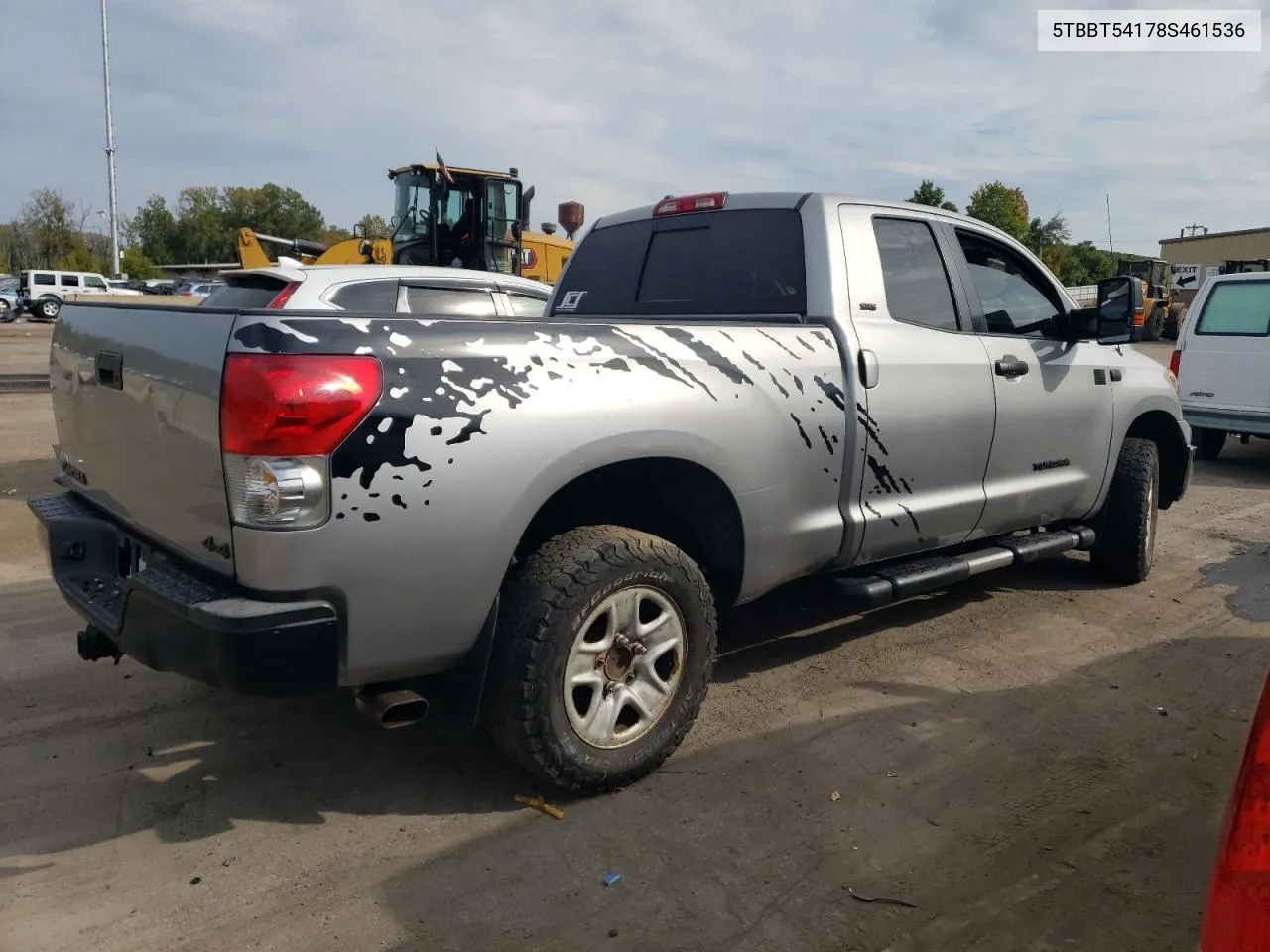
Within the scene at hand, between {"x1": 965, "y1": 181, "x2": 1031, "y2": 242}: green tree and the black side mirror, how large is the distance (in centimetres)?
5674

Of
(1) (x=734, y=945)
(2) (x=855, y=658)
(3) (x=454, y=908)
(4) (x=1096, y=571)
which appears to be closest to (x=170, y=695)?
(3) (x=454, y=908)

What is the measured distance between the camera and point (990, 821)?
3.12m

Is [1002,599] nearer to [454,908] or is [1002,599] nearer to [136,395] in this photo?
[454,908]

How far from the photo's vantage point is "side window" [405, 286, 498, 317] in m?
6.92

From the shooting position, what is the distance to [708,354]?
340 centimetres

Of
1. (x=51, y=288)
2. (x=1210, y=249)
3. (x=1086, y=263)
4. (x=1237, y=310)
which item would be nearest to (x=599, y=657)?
(x=1237, y=310)

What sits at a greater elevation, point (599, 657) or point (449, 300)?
point (449, 300)

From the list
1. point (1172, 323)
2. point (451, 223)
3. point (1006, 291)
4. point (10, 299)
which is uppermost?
point (10, 299)

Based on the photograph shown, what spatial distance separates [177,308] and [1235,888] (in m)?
2.90

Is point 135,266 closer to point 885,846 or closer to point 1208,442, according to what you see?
point 1208,442

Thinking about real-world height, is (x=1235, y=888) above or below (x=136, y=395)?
below

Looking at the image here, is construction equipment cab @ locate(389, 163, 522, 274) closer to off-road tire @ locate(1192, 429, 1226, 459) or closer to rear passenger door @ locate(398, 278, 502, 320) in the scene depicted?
rear passenger door @ locate(398, 278, 502, 320)

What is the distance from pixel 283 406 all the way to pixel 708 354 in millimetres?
1473

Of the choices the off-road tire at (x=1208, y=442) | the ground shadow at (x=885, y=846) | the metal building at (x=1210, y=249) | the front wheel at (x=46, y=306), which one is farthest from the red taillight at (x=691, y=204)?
the metal building at (x=1210, y=249)
